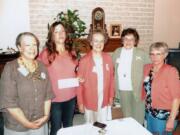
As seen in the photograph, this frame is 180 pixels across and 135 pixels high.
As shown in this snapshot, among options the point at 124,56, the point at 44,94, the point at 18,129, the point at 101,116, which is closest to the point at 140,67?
the point at 124,56

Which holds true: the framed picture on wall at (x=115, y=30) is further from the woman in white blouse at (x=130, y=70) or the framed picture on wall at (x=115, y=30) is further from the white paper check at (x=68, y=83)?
the white paper check at (x=68, y=83)

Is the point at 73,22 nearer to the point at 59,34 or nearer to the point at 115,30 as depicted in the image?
the point at 115,30

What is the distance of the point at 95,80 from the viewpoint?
2369mm

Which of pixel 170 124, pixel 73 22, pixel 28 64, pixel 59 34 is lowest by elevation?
pixel 170 124

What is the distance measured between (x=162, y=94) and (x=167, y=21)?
232cm

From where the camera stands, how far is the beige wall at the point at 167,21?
407cm

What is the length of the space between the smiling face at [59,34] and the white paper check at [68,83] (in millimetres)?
357

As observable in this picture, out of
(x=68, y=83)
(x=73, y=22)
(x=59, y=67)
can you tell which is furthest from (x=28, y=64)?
(x=73, y=22)

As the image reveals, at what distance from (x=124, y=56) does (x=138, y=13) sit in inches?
62.5

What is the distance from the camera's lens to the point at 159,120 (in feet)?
7.16

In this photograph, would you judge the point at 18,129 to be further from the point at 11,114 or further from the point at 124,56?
the point at 124,56

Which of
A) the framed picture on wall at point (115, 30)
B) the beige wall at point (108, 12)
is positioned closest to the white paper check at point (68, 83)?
the beige wall at point (108, 12)

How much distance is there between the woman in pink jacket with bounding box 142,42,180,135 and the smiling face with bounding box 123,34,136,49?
39 centimetres

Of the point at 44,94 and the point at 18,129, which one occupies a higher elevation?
the point at 44,94
